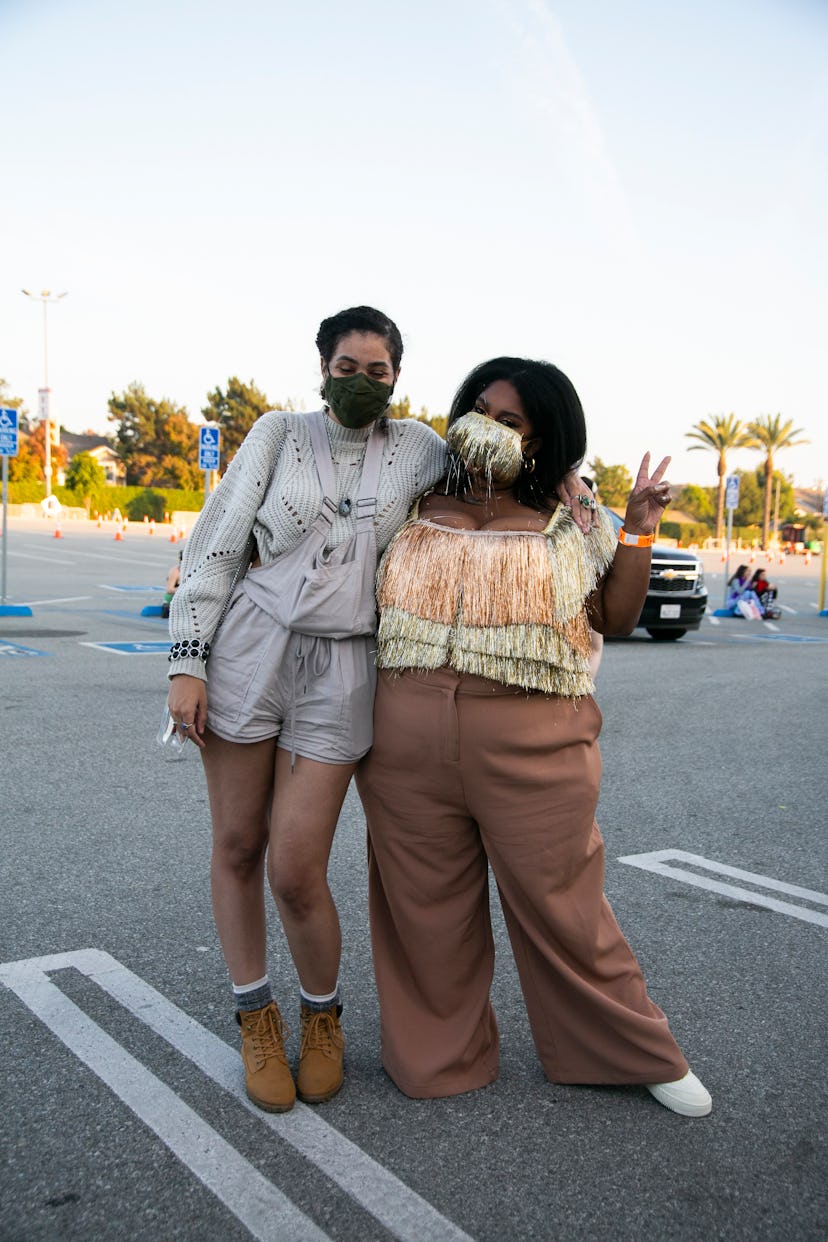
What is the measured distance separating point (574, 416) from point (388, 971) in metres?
1.44

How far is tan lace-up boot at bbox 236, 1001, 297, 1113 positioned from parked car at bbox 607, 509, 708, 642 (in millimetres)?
11459

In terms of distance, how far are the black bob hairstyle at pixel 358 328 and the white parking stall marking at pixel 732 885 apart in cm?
264

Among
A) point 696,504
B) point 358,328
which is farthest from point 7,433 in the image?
point 696,504

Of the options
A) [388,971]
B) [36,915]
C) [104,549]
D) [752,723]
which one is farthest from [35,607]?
[104,549]

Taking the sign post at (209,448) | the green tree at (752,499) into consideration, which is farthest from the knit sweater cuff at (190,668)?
the green tree at (752,499)

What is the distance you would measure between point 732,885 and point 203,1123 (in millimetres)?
2586

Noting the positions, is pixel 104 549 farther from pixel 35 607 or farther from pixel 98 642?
pixel 98 642

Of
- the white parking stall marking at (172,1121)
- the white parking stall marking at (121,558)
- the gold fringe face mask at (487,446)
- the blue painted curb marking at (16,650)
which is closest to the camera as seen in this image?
the white parking stall marking at (172,1121)

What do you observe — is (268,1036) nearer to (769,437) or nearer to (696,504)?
(769,437)

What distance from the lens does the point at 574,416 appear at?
2.68 m

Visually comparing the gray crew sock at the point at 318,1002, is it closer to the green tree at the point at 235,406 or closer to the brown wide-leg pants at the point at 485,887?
the brown wide-leg pants at the point at 485,887

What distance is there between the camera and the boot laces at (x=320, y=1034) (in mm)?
2705

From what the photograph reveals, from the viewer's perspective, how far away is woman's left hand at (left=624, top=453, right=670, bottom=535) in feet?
8.80

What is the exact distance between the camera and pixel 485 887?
2.76 m
